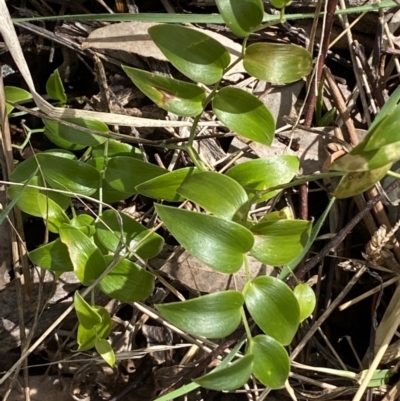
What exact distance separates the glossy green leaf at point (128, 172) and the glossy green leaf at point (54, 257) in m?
0.13

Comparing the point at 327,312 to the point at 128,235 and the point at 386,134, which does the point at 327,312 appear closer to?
the point at 128,235

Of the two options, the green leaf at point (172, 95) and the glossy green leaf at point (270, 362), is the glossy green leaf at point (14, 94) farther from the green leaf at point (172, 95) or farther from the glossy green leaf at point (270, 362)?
the glossy green leaf at point (270, 362)

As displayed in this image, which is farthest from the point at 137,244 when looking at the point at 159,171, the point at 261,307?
the point at 261,307

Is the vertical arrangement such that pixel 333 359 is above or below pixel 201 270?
below

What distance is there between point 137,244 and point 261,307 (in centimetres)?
24

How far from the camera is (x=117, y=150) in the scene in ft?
3.52

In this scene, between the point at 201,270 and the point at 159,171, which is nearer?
the point at 159,171

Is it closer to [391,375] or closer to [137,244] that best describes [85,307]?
[137,244]

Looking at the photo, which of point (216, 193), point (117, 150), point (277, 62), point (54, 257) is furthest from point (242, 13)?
point (54, 257)

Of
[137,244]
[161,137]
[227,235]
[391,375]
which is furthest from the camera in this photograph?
[161,137]

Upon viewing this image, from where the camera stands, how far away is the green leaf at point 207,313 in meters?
0.80

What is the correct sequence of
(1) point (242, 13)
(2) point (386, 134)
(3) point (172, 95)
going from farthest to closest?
1. (3) point (172, 95)
2. (1) point (242, 13)
3. (2) point (386, 134)

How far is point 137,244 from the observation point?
3.24ft

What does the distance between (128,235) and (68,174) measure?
0.14m
